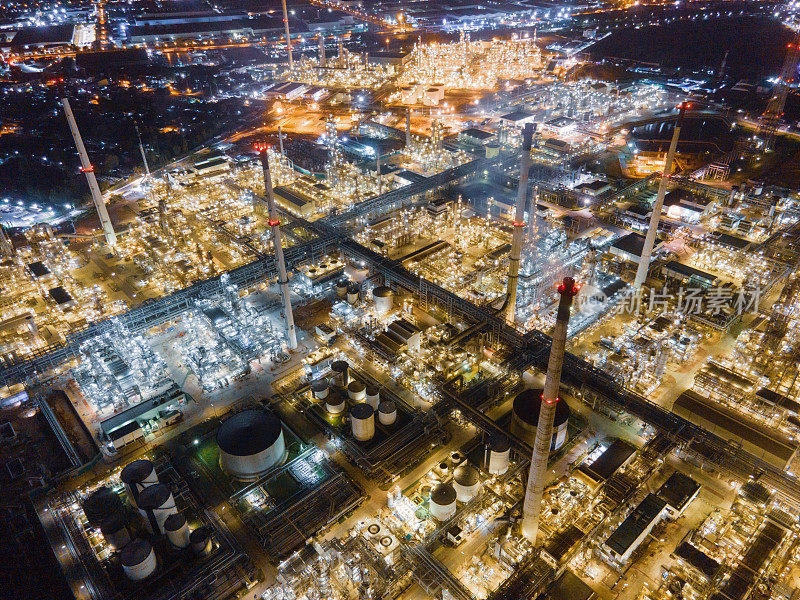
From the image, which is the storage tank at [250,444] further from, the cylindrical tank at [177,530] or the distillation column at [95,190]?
the distillation column at [95,190]

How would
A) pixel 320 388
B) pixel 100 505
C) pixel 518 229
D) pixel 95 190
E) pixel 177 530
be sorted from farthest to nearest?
pixel 95 190, pixel 518 229, pixel 320 388, pixel 100 505, pixel 177 530

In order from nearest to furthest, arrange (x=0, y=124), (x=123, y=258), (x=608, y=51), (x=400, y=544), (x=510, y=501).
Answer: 1. (x=400, y=544)
2. (x=510, y=501)
3. (x=123, y=258)
4. (x=0, y=124)
5. (x=608, y=51)

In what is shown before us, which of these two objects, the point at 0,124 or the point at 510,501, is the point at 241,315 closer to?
the point at 510,501

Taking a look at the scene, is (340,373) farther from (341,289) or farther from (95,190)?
(95,190)

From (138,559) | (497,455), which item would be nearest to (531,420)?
(497,455)

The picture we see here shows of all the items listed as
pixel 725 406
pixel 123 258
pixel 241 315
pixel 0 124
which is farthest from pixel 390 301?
pixel 0 124

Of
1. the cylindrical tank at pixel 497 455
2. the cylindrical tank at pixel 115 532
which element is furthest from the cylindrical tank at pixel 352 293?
the cylindrical tank at pixel 115 532

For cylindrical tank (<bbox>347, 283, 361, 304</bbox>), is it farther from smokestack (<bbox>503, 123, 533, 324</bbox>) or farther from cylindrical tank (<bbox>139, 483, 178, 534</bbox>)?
cylindrical tank (<bbox>139, 483, 178, 534</bbox>)
